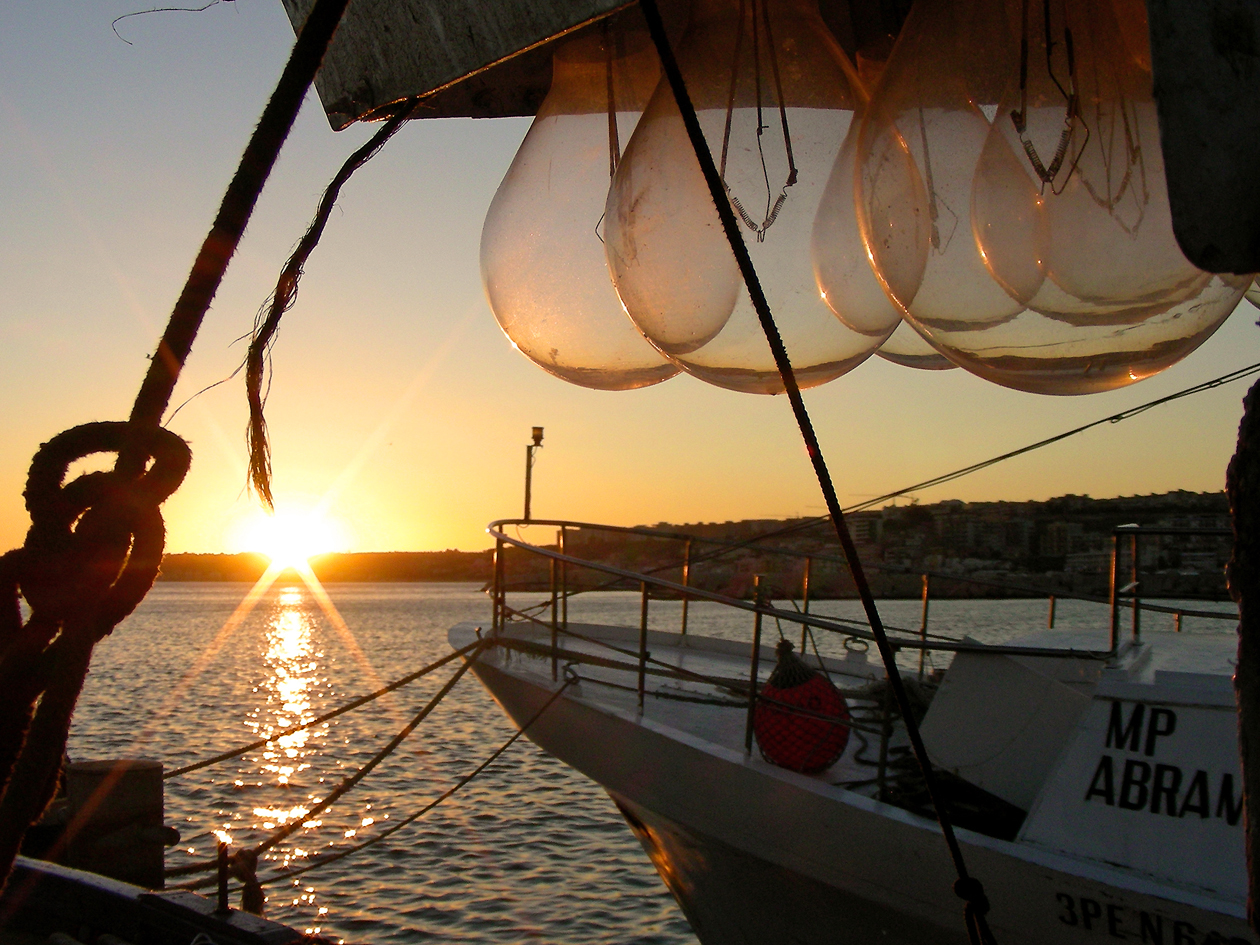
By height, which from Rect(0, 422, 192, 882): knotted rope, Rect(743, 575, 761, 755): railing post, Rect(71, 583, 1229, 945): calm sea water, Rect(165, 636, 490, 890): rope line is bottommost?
Rect(71, 583, 1229, 945): calm sea water

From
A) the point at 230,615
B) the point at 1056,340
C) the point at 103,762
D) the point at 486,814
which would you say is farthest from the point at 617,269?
the point at 230,615

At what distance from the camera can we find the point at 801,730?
558 centimetres

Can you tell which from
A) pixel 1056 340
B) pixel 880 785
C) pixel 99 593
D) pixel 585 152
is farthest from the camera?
pixel 880 785

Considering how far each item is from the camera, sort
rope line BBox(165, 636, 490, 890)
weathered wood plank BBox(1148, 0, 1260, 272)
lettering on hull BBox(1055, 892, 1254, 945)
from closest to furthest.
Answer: weathered wood plank BBox(1148, 0, 1260, 272), lettering on hull BBox(1055, 892, 1254, 945), rope line BBox(165, 636, 490, 890)

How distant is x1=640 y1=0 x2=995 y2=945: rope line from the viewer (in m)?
1.38

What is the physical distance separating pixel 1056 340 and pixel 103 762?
20.0ft

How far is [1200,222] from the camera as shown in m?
0.91

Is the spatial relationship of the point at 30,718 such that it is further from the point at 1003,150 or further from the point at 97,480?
the point at 1003,150

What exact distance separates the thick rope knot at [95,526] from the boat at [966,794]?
3616mm

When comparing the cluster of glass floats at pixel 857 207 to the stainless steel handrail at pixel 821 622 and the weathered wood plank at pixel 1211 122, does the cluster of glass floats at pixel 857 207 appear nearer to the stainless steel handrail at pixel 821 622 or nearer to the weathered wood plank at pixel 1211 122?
the weathered wood plank at pixel 1211 122

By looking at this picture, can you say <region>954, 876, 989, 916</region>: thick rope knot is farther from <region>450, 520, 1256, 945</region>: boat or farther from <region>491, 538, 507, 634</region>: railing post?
A: <region>491, 538, 507, 634</region>: railing post

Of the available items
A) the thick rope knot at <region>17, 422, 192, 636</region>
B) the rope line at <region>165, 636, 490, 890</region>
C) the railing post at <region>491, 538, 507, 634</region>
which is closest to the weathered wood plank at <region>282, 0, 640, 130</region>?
the thick rope knot at <region>17, 422, 192, 636</region>

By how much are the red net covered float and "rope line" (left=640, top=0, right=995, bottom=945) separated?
149 inches

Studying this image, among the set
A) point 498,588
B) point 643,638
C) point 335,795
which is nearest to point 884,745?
point 643,638
